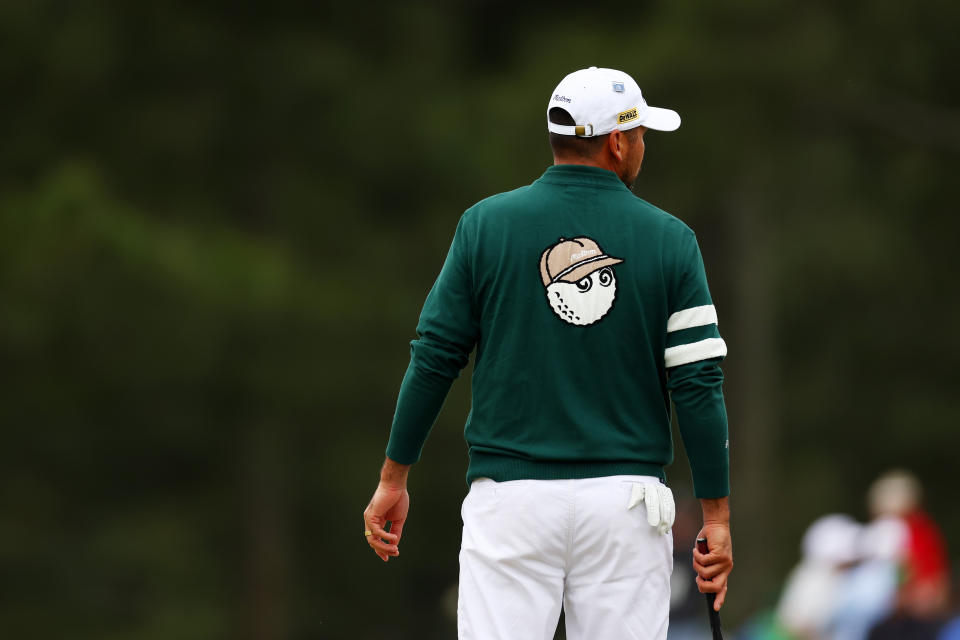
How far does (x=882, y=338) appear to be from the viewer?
23.4 metres

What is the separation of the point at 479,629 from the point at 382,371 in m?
13.5

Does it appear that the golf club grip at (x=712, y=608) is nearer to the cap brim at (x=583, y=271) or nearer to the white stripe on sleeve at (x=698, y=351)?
the white stripe on sleeve at (x=698, y=351)

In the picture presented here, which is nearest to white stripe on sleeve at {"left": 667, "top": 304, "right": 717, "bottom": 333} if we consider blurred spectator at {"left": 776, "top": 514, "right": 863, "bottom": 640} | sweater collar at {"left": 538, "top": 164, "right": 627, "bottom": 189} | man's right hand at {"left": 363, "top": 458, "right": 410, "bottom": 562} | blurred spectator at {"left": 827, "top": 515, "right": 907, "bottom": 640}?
sweater collar at {"left": 538, "top": 164, "right": 627, "bottom": 189}

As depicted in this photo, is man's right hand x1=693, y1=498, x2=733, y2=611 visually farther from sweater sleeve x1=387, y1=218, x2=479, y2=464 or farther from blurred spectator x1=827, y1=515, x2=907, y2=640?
blurred spectator x1=827, y1=515, x2=907, y2=640

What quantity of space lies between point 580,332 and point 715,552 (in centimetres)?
64

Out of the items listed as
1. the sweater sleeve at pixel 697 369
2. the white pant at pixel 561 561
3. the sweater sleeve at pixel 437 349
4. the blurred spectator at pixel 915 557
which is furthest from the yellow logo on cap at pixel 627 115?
A: the blurred spectator at pixel 915 557

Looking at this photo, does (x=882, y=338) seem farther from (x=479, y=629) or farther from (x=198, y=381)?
(x=479, y=629)

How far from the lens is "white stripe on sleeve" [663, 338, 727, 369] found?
3.91 meters

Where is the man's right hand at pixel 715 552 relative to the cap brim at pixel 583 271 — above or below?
below

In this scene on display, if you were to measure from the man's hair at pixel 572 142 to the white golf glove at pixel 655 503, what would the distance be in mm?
827

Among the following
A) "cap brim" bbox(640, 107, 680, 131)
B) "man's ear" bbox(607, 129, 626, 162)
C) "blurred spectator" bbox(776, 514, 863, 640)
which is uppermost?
"cap brim" bbox(640, 107, 680, 131)

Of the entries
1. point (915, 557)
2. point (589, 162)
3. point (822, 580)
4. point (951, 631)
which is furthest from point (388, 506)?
point (822, 580)

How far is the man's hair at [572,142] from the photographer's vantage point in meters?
4.00

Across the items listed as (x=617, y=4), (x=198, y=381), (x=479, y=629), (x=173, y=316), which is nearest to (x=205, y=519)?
(x=198, y=381)
